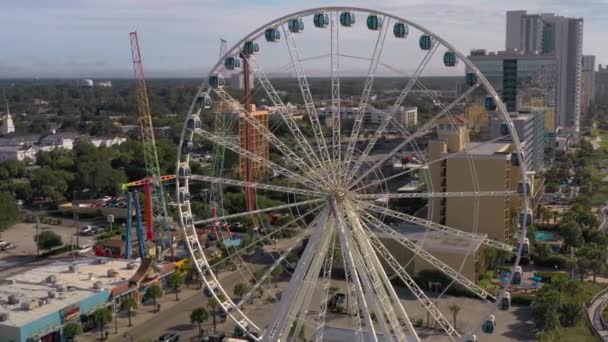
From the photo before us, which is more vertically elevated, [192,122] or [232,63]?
[232,63]

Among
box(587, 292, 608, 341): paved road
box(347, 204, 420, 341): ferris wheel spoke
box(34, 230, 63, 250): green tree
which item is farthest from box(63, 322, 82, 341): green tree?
box(587, 292, 608, 341): paved road

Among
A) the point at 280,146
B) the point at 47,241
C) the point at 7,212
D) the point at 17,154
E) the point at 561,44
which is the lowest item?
the point at 47,241

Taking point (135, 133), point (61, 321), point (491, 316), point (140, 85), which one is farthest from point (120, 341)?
point (135, 133)

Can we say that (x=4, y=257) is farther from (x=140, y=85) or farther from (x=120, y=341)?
(x=120, y=341)

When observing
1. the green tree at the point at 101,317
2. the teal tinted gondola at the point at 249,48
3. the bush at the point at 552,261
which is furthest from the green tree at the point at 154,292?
the bush at the point at 552,261

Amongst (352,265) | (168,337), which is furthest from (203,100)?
(168,337)

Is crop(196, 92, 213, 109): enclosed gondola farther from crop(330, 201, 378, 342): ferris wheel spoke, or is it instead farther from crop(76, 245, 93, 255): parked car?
crop(76, 245, 93, 255): parked car

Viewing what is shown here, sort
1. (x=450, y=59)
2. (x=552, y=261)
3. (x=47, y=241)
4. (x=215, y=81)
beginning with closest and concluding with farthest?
(x=450, y=59) < (x=215, y=81) < (x=552, y=261) < (x=47, y=241)

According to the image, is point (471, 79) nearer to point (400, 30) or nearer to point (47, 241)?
point (400, 30)
